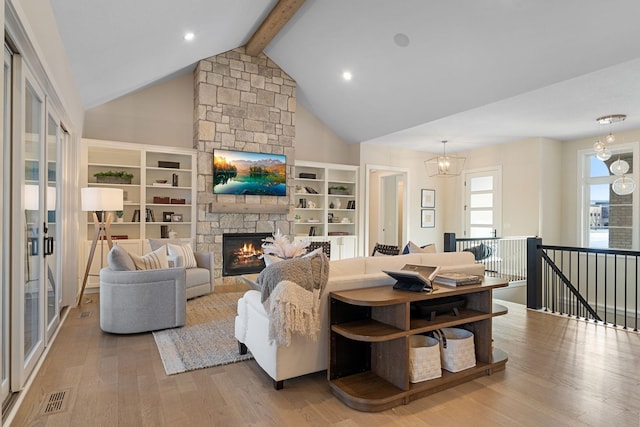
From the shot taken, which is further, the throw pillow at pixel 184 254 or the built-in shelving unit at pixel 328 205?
the built-in shelving unit at pixel 328 205

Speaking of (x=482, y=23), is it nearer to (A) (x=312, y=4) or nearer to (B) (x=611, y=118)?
(A) (x=312, y=4)

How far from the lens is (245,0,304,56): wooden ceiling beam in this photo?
5090 millimetres

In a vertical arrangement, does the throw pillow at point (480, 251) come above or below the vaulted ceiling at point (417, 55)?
below

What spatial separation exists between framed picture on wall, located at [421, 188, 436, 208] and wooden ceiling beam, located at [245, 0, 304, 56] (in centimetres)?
480

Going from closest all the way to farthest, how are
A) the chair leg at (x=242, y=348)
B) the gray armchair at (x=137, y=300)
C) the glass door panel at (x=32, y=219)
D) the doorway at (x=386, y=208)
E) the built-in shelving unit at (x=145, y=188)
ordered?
the glass door panel at (x=32, y=219), the chair leg at (x=242, y=348), the gray armchair at (x=137, y=300), the built-in shelving unit at (x=145, y=188), the doorway at (x=386, y=208)

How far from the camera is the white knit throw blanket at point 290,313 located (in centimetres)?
237

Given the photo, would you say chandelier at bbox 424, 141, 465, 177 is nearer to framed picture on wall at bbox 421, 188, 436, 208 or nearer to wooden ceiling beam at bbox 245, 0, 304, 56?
framed picture on wall at bbox 421, 188, 436, 208

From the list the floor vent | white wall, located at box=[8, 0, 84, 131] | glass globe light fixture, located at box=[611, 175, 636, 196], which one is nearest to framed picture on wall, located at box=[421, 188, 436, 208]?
glass globe light fixture, located at box=[611, 175, 636, 196]

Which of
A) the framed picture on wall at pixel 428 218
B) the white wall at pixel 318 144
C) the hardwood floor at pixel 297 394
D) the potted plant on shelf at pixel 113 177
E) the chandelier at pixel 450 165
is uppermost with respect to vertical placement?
the white wall at pixel 318 144

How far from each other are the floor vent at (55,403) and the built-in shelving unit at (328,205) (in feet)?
17.4

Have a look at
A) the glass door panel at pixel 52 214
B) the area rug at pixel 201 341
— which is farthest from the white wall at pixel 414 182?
the glass door panel at pixel 52 214

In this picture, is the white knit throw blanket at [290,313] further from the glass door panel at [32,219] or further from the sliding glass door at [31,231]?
the glass door panel at [32,219]

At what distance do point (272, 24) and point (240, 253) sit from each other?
3.82 meters

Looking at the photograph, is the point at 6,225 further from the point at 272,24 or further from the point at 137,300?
the point at 272,24
